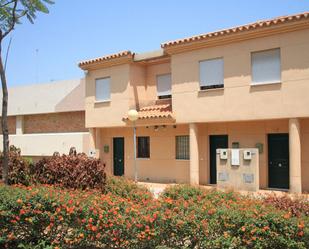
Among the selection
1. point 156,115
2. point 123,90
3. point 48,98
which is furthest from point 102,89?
point 48,98

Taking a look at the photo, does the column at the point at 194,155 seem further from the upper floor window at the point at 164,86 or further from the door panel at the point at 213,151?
the upper floor window at the point at 164,86

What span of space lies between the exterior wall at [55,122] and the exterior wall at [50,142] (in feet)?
3.87

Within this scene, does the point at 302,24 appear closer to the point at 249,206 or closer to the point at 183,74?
the point at 183,74

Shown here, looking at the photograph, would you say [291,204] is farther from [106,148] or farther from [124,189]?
[106,148]

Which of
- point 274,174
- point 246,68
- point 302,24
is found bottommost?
point 274,174

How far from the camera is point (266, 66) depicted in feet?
50.0

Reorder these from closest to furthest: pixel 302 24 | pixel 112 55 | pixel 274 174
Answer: pixel 302 24 < pixel 274 174 < pixel 112 55

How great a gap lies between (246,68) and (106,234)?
11.4 meters

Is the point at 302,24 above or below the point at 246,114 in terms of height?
above

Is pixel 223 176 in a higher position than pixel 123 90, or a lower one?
lower

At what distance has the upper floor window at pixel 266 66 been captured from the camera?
14992 mm

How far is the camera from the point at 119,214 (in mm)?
6227

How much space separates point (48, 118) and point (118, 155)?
28.5ft

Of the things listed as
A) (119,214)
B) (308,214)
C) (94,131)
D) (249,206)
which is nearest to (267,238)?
(249,206)
